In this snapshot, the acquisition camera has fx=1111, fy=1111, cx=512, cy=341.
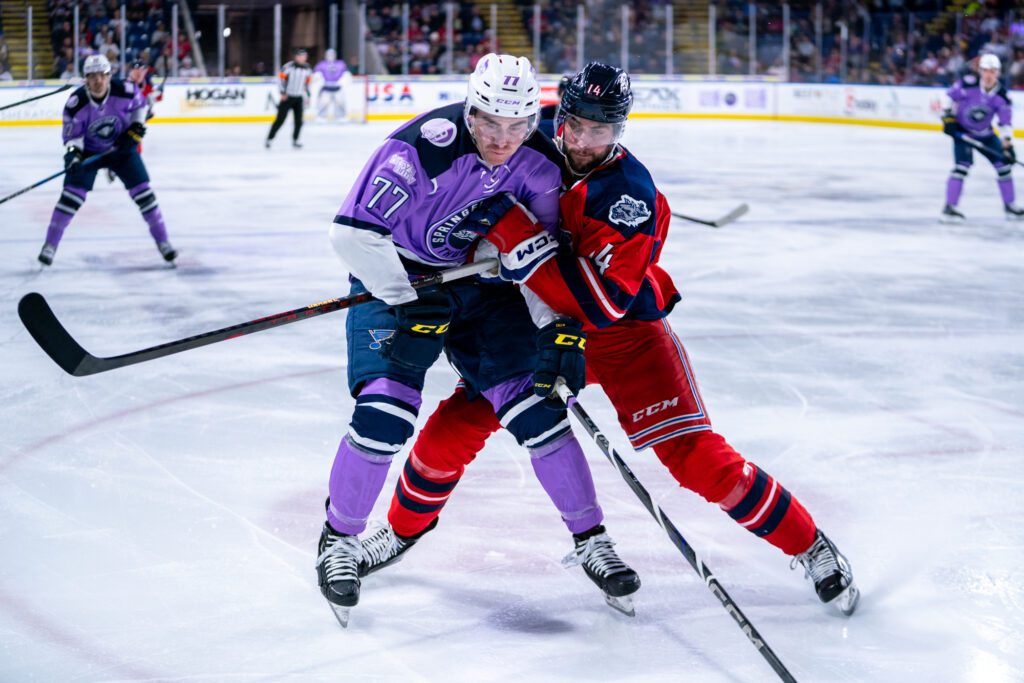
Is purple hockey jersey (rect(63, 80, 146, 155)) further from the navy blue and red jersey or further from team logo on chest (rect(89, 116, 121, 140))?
the navy blue and red jersey

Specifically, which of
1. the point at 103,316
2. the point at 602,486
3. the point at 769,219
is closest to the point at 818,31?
the point at 769,219

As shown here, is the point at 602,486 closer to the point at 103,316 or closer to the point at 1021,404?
the point at 1021,404

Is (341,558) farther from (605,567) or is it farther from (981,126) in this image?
(981,126)

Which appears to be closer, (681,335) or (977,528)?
(977,528)

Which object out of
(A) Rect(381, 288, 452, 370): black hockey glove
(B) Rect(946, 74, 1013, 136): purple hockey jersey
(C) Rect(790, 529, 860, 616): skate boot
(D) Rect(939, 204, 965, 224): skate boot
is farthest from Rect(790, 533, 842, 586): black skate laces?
(B) Rect(946, 74, 1013, 136): purple hockey jersey

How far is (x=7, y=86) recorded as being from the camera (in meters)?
14.0

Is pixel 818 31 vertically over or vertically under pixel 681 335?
over

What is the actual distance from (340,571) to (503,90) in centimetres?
95

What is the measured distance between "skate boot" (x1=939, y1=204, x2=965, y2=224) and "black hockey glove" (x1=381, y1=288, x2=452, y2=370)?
6124 mm

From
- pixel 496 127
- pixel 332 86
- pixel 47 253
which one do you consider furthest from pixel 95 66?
pixel 332 86

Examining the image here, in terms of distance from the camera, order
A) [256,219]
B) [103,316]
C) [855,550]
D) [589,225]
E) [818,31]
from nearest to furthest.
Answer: [589,225] < [855,550] < [103,316] < [256,219] < [818,31]

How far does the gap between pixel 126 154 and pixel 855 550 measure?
4.55m

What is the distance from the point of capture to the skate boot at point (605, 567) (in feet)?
7.00

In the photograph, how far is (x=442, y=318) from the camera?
2086mm
